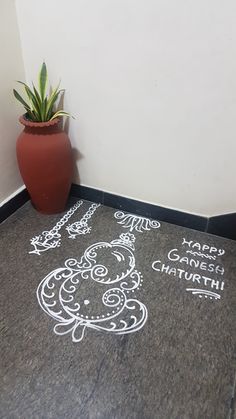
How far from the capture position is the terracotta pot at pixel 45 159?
1.41 meters

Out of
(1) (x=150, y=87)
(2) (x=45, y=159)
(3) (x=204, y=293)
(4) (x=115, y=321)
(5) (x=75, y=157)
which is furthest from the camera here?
(5) (x=75, y=157)

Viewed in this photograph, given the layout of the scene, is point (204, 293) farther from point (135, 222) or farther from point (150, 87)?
point (150, 87)

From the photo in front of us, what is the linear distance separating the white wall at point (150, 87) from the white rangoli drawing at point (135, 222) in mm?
109

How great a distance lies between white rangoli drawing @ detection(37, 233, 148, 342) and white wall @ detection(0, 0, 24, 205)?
1.87 feet

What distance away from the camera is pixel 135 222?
5.21ft

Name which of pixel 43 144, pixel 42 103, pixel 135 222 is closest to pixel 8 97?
pixel 42 103

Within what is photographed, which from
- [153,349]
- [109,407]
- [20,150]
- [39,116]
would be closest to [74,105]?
[39,116]

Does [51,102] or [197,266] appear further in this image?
[51,102]

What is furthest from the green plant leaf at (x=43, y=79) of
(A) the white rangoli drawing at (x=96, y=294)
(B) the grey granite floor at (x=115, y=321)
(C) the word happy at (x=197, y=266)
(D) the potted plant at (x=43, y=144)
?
(C) the word happy at (x=197, y=266)

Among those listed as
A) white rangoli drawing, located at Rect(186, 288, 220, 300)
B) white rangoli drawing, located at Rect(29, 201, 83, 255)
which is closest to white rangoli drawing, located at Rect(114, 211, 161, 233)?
white rangoli drawing, located at Rect(29, 201, 83, 255)

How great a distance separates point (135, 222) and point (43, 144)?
58 centimetres

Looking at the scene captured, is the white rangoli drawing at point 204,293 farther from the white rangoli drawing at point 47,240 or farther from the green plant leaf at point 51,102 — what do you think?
the green plant leaf at point 51,102

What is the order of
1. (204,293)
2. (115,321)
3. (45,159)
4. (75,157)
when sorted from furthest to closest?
1. (75,157)
2. (45,159)
3. (204,293)
4. (115,321)

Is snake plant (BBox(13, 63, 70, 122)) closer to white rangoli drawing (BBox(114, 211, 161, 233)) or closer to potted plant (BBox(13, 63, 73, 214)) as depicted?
potted plant (BBox(13, 63, 73, 214))
